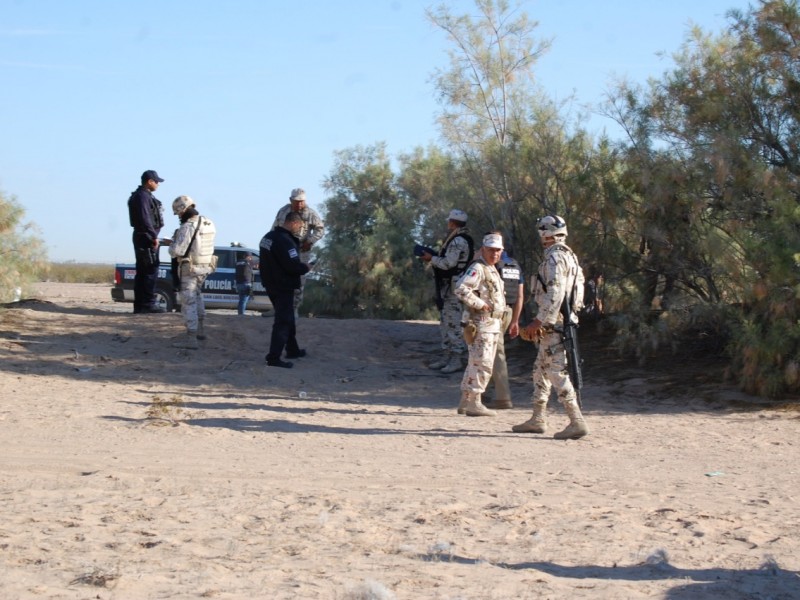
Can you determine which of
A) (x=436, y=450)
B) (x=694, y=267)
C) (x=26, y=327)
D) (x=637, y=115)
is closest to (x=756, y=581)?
(x=436, y=450)

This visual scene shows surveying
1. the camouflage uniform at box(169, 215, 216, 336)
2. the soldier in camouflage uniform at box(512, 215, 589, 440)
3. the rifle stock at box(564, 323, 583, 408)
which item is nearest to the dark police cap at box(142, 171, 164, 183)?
the camouflage uniform at box(169, 215, 216, 336)

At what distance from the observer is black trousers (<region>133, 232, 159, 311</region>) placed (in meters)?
14.9

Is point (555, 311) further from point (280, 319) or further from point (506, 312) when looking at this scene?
point (280, 319)

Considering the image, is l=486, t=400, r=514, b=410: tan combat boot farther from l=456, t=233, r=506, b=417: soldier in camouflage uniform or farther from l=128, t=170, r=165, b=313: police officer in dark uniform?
l=128, t=170, r=165, b=313: police officer in dark uniform

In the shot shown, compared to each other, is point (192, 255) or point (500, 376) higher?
point (192, 255)

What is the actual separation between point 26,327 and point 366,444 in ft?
24.3

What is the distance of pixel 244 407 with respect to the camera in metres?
11.0

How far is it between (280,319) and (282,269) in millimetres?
650

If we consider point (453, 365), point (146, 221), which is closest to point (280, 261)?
point (453, 365)

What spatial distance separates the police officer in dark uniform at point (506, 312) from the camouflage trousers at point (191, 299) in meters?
4.35

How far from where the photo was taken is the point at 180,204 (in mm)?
13461

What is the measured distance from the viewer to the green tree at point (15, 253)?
15453 millimetres

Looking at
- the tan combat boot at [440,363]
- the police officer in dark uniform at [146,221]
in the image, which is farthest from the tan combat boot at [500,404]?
the police officer in dark uniform at [146,221]

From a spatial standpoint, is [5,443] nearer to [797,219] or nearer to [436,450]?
[436,450]
